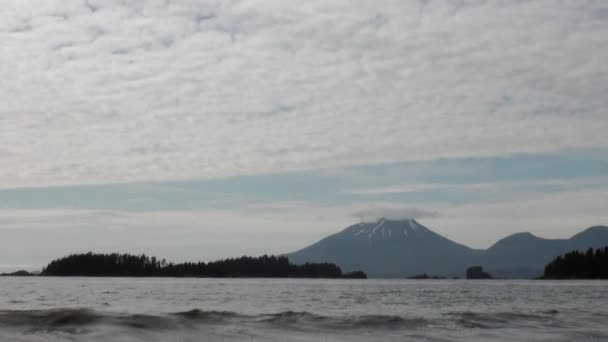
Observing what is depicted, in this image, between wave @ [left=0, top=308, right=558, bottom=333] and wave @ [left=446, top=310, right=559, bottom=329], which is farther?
wave @ [left=446, top=310, right=559, bottom=329]

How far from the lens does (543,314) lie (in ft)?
170

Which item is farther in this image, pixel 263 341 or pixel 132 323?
pixel 132 323

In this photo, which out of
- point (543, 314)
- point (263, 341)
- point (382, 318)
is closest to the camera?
point (263, 341)

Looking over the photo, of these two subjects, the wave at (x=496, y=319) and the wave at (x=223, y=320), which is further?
the wave at (x=496, y=319)

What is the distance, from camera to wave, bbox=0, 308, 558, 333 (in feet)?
117

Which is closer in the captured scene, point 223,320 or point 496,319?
point 223,320

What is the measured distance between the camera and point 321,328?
38.5 metres

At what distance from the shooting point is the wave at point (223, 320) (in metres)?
35.5

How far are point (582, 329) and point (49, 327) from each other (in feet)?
90.3

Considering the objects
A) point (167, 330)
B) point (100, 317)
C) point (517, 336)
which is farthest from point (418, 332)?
point (100, 317)

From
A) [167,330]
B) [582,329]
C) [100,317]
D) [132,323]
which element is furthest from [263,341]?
[582,329]

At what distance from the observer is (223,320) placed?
1613 inches

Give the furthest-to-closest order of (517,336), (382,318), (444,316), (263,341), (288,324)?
(444,316)
(382,318)
(288,324)
(517,336)
(263,341)

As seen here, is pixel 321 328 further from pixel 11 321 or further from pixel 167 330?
pixel 11 321
